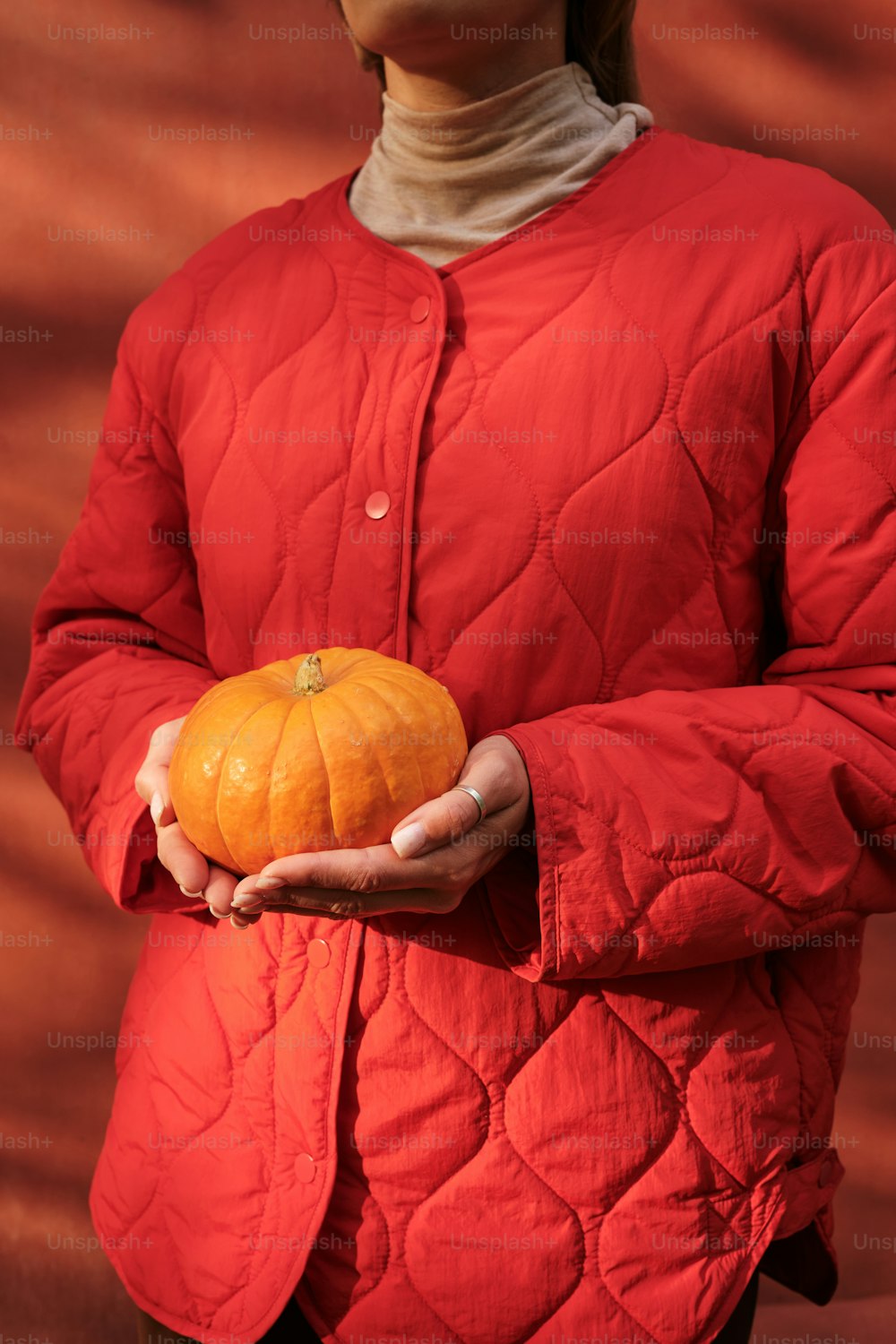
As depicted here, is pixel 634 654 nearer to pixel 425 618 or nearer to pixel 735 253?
pixel 425 618

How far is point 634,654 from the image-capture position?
1.21 m

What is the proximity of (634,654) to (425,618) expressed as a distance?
0.65ft

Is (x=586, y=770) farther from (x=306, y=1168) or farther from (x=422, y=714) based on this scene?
(x=306, y=1168)

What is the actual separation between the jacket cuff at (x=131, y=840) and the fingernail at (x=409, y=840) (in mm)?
346

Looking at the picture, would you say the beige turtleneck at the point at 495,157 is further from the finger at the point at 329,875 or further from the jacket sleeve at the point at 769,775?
the finger at the point at 329,875

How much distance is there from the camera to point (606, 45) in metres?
1.39

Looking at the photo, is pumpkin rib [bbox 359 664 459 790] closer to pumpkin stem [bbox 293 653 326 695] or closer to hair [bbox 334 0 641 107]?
pumpkin stem [bbox 293 653 326 695]

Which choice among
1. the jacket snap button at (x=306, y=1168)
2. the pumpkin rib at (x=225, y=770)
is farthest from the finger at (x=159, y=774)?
the jacket snap button at (x=306, y=1168)

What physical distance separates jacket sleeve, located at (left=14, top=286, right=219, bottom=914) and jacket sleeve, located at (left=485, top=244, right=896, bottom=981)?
0.45 metres

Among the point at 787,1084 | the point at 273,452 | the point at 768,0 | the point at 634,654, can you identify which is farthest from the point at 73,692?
the point at 768,0

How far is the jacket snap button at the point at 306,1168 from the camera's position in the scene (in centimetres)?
119

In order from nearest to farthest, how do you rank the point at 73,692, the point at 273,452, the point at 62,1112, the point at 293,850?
the point at 293,850 < the point at 273,452 < the point at 73,692 < the point at 62,1112

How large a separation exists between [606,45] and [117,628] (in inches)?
32.9

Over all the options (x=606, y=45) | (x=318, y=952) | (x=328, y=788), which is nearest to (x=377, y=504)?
(x=328, y=788)
